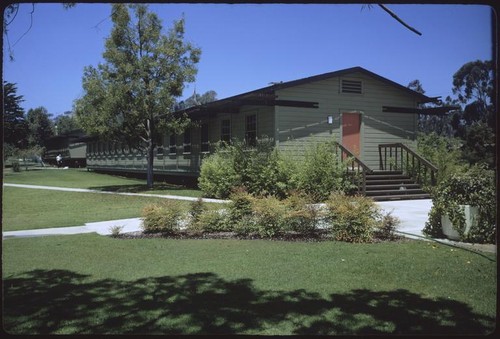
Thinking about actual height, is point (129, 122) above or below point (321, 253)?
above

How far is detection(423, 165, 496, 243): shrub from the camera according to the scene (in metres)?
8.02

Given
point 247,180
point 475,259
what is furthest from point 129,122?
point 475,259

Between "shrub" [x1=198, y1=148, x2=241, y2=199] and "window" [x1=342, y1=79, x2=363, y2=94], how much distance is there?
5858mm

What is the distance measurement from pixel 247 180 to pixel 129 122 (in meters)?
8.47

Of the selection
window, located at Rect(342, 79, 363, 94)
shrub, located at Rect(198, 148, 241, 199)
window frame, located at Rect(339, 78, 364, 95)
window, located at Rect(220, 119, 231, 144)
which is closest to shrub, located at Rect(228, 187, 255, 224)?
shrub, located at Rect(198, 148, 241, 199)

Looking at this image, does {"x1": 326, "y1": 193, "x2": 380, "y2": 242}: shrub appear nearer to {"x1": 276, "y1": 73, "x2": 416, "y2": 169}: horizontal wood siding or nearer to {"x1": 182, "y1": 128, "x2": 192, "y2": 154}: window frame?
{"x1": 276, "y1": 73, "x2": 416, "y2": 169}: horizontal wood siding

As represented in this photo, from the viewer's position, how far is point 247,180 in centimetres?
1708

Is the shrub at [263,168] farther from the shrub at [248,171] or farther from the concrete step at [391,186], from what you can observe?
the concrete step at [391,186]

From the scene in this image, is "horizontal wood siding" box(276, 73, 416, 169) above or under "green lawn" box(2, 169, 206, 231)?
above

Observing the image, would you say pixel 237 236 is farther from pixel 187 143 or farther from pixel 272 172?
pixel 187 143

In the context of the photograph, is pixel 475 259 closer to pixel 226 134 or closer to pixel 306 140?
pixel 306 140

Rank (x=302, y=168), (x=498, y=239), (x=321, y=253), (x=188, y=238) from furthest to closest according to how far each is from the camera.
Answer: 1. (x=302, y=168)
2. (x=188, y=238)
3. (x=321, y=253)
4. (x=498, y=239)

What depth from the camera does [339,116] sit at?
18.3m

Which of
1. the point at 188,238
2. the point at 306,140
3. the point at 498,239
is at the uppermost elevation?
the point at 306,140
